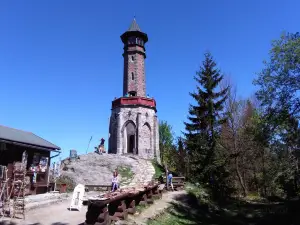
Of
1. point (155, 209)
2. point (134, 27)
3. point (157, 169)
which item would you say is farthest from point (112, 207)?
point (134, 27)

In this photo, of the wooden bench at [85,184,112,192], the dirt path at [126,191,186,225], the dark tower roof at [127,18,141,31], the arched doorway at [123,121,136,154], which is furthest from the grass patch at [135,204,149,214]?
the dark tower roof at [127,18,141,31]

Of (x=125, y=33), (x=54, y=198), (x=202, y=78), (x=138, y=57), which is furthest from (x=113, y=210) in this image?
(x=125, y=33)

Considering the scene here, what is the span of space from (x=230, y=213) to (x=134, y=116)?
20.0 meters

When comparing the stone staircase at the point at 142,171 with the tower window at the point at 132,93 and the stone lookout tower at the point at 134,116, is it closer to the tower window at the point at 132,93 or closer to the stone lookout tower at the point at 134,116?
the stone lookout tower at the point at 134,116

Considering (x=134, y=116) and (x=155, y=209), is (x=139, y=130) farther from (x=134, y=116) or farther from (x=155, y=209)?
(x=155, y=209)

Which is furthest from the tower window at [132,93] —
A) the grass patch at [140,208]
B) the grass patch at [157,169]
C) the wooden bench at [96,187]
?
the grass patch at [140,208]

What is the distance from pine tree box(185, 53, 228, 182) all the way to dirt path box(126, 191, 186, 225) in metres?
4.21

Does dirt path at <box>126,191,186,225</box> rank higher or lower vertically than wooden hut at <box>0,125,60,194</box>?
lower

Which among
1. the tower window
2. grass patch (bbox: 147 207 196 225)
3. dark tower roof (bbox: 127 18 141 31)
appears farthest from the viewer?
dark tower roof (bbox: 127 18 141 31)

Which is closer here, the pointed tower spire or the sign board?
the sign board

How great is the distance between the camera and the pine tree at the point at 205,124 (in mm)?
23969

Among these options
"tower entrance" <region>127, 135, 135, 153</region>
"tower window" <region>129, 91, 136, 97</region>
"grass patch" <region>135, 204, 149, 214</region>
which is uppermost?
"tower window" <region>129, 91, 136, 97</region>

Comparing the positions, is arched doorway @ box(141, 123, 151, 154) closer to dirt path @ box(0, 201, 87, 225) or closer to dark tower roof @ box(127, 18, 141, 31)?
dark tower roof @ box(127, 18, 141, 31)

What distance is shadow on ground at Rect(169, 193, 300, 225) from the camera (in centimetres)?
1614
